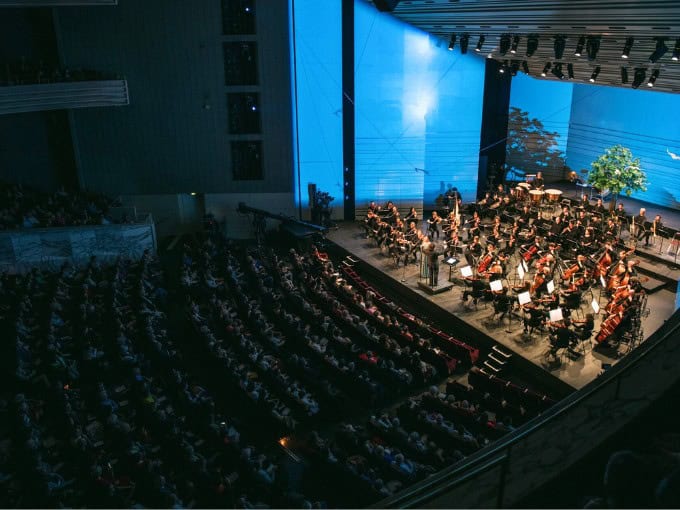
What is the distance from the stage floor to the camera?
11.7 m

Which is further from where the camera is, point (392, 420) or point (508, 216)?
point (508, 216)

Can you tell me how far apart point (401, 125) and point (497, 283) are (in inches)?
400

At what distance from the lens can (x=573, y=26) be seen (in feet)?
38.9

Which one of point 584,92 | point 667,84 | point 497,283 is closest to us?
point 497,283

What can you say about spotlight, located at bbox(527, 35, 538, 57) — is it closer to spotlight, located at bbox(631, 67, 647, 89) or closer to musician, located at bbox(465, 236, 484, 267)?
spotlight, located at bbox(631, 67, 647, 89)

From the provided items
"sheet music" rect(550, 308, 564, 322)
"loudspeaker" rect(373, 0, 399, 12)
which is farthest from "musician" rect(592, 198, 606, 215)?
"loudspeaker" rect(373, 0, 399, 12)

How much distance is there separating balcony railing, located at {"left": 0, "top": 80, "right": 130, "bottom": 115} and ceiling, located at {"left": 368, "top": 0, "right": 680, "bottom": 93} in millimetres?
9006

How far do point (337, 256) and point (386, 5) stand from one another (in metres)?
8.22

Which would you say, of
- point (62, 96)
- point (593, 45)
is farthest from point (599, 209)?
point (62, 96)

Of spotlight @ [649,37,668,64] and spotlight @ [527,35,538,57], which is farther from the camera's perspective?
spotlight @ [527,35,538,57]

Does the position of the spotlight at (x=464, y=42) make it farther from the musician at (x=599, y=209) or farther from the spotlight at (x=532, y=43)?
the musician at (x=599, y=209)

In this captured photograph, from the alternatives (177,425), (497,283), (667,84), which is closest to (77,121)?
(177,425)

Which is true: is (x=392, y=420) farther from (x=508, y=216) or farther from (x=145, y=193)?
(x=145, y=193)

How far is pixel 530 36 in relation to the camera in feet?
46.9
